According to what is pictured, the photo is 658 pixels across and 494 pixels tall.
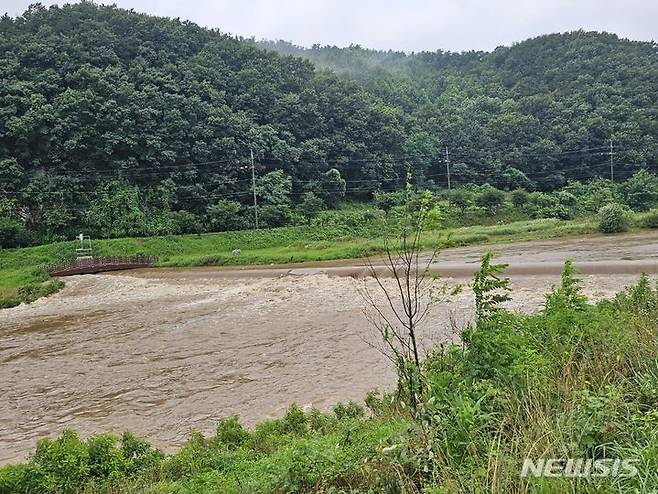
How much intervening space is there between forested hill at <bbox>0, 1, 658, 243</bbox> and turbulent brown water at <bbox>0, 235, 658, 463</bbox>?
22.7 metres

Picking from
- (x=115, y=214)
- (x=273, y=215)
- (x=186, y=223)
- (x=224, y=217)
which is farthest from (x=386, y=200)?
(x=115, y=214)

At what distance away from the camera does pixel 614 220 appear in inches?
1310

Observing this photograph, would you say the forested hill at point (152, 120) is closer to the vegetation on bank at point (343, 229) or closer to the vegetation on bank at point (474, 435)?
the vegetation on bank at point (343, 229)

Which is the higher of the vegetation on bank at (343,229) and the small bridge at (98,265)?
the vegetation on bank at (343,229)

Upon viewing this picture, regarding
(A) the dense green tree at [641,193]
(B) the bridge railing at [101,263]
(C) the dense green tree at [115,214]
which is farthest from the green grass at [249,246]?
(A) the dense green tree at [641,193]

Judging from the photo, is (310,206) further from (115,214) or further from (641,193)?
(641,193)

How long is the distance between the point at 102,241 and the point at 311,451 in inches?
1609

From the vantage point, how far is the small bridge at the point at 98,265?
3478 centimetres

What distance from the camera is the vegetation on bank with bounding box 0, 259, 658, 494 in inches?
116

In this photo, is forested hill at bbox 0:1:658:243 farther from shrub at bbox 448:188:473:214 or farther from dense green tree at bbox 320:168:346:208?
shrub at bbox 448:188:473:214

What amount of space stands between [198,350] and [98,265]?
2556 centimetres

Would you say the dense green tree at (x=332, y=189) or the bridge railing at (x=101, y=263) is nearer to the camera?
the bridge railing at (x=101, y=263)

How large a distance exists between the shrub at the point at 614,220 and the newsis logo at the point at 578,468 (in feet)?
116

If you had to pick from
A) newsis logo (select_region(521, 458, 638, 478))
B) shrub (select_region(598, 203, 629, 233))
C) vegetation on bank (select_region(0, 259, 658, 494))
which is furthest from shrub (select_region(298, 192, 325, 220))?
newsis logo (select_region(521, 458, 638, 478))
